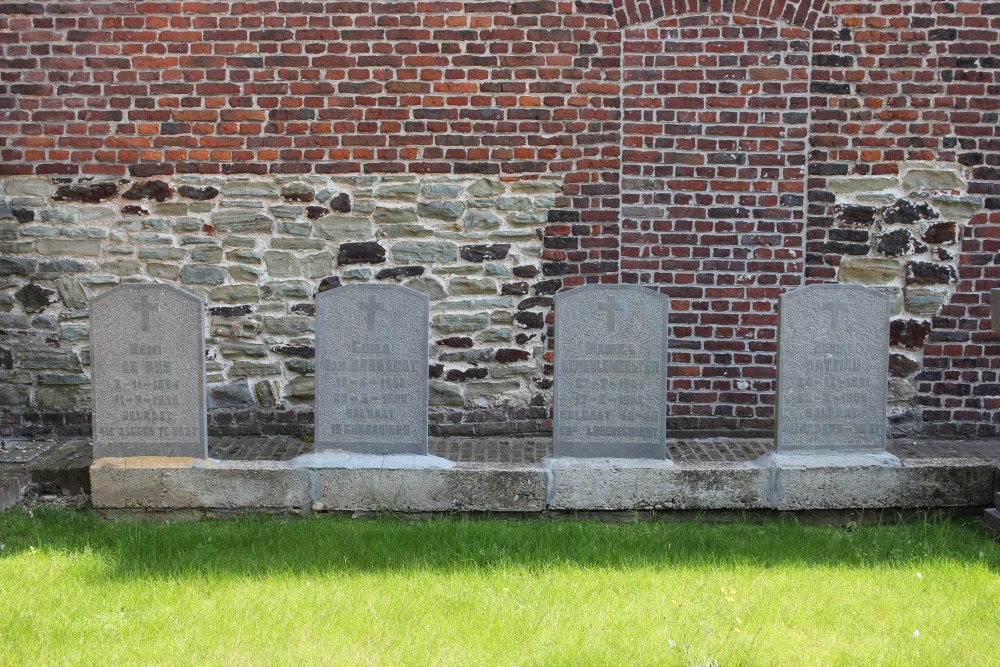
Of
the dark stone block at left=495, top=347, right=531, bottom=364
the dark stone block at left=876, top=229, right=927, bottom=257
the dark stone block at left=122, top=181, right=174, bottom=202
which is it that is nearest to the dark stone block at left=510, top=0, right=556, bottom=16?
the dark stone block at left=495, top=347, right=531, bottom=364

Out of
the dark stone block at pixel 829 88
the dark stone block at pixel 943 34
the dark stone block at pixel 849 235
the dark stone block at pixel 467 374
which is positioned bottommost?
the dark stone block at pixel 467 374

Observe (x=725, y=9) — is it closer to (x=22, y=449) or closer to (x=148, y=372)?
(x=148, y=372)

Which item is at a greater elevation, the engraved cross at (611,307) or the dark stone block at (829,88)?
the dark stone block at (829,88)

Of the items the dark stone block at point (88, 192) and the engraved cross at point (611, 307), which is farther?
the dark stone block at point (88, 192)

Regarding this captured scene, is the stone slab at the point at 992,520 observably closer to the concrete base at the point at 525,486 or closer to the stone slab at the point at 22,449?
the concrete base at the point at 525,486

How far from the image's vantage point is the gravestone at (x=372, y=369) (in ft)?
16.7

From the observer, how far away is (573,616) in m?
3.52

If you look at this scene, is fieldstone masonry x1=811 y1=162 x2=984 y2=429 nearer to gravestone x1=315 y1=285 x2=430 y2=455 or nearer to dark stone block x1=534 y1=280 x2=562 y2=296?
dark stone block x1=534 y1=280 x2=562 y2=296

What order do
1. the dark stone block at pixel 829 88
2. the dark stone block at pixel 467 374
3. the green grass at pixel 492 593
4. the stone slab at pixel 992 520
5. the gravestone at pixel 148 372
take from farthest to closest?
the dark stone block at pixel 467 374 < the dark stone block at pixel 829 88 < the gravestone at pixel 148 372 < the stone slab at pixel 992 520 < the green grass at pixel 492 593

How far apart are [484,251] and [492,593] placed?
10.5ft

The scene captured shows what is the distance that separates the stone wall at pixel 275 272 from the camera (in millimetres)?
6387

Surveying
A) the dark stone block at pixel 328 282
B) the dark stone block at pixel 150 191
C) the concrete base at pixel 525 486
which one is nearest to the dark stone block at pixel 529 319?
the dark stone block at pixel 328 282

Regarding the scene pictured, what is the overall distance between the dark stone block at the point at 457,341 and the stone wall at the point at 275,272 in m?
0.02

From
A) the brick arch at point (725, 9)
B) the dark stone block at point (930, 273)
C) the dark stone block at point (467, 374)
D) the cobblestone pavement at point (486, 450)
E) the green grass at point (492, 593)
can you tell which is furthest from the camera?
the dark stone block at point (467, 374)
